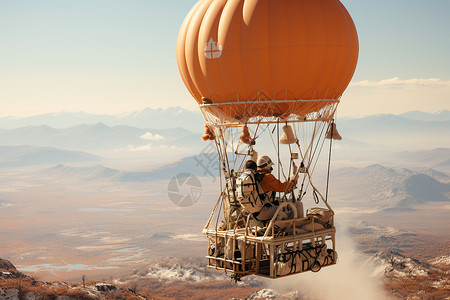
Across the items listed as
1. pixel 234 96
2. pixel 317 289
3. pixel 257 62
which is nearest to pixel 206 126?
pixel 234 96

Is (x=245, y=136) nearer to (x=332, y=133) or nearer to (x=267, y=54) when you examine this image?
(x=332, y=133)

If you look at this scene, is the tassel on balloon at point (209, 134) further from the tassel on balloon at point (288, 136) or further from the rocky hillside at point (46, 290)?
the rocky hillside at point (46, 290)

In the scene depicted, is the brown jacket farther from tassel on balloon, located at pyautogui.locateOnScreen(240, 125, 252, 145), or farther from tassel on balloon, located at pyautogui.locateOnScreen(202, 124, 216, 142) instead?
tassel on balloon, located at pyautogui.locateOnScreen(202, 124, 216, 142)

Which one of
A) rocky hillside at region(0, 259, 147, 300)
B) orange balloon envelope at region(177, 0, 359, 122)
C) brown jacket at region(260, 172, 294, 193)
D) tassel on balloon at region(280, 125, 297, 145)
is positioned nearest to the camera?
orange balloon envelope at region(177, 0, 359, 122)

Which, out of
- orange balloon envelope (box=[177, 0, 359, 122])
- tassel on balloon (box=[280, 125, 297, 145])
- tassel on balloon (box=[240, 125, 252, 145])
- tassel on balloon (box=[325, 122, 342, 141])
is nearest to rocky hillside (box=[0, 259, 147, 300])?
tassel on balloon (box=[240, 125, 252, 145])

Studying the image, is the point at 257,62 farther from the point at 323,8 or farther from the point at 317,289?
the point at 317,289

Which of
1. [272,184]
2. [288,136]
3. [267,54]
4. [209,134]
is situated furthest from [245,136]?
[267,54]
